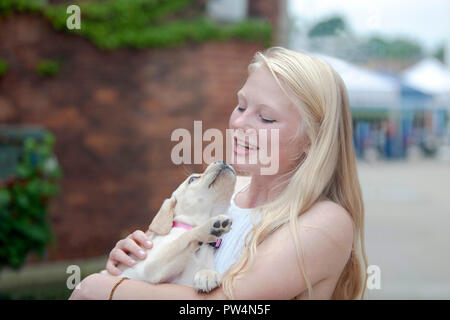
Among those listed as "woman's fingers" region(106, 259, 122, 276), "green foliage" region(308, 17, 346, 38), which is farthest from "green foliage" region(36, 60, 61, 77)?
"woman's fingers" region(106, 259, 122, 276)

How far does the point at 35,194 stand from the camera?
4.51 meters

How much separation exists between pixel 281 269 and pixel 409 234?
7.23m

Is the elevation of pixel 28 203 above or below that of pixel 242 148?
below

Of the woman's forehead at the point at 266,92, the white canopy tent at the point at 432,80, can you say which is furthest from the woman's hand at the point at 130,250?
the white canopy tent at the point at 432,80

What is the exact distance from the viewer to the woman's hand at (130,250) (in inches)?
53.4

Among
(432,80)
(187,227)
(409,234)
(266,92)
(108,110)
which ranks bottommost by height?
(409,234)

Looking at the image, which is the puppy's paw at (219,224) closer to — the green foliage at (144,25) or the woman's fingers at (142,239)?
the woman's fingers at (142,239)

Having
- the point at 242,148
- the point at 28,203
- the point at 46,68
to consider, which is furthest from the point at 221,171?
the point at 46,68

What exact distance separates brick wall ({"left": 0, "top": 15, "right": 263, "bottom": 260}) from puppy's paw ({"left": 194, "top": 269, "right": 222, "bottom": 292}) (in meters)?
3.96

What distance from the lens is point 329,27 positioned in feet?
14.3

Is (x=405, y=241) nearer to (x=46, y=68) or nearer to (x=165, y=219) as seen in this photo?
(x=46, y=68)

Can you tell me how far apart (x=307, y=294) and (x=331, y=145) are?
38 centimetres

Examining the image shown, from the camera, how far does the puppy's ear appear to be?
1364 millimetres

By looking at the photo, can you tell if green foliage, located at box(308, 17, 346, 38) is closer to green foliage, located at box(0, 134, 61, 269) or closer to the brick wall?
the brick wall
